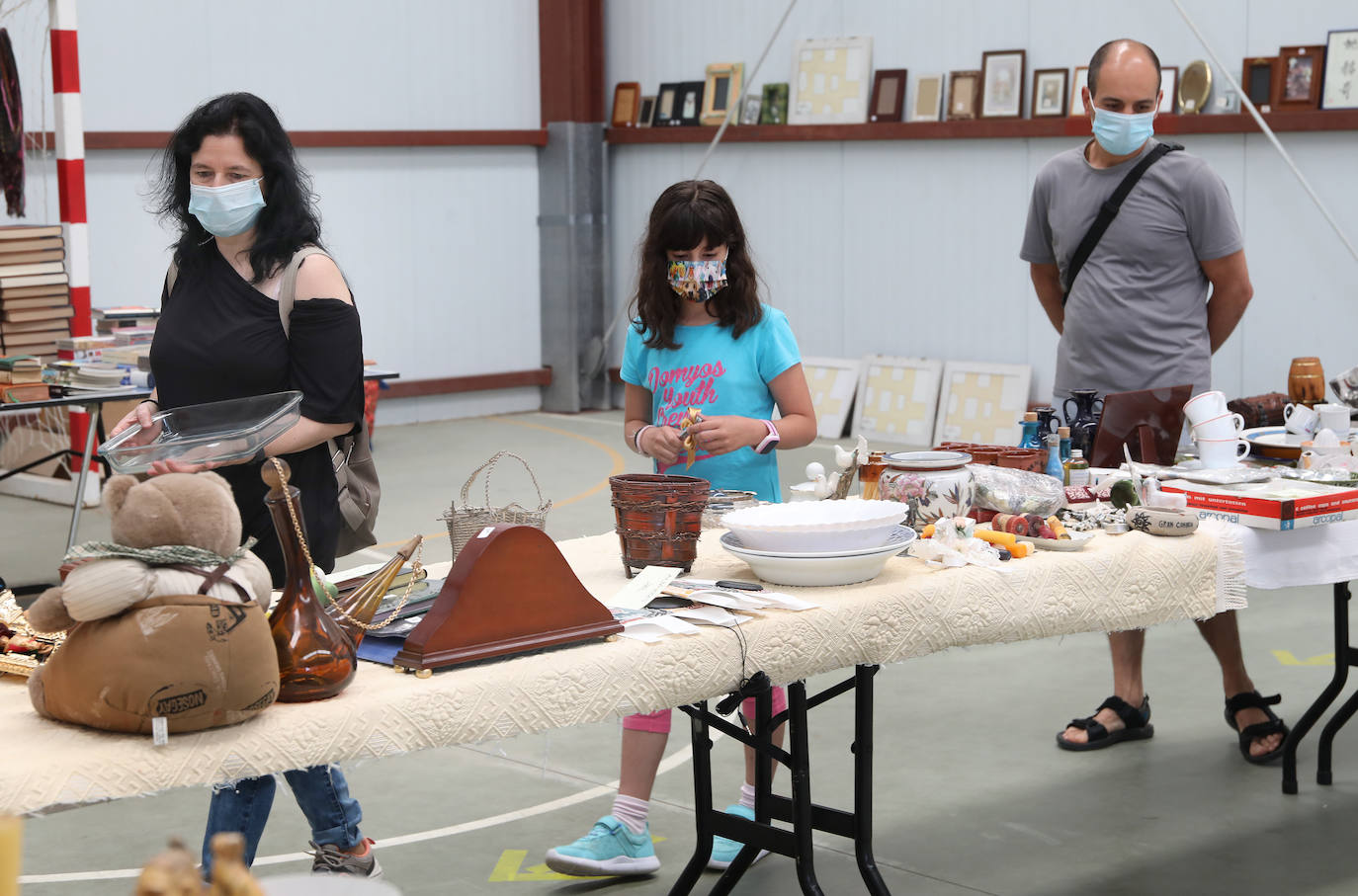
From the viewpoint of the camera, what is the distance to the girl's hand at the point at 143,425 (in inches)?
106

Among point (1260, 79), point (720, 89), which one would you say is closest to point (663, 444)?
point (1260, 79)

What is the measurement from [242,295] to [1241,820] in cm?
250

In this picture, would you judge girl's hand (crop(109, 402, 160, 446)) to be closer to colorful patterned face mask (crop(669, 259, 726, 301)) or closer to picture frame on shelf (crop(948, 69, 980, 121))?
colorful patterned face mask (crop(669, 259, 726, 301))

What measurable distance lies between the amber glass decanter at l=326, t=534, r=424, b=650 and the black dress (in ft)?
1.53

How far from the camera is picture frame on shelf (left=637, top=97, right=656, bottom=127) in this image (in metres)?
11.1

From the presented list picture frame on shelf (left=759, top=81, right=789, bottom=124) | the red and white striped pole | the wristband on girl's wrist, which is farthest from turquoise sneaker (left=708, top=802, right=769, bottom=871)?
picture frame on shelf (left=759, top=81, right=789, bottom=124)

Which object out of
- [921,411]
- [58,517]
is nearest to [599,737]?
[58,517]

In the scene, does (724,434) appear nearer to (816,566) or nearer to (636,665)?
(816,566)

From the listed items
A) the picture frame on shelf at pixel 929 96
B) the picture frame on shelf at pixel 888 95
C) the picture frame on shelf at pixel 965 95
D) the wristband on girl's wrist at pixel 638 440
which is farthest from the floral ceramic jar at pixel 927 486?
the picture frame on shelf at pixel 888 95

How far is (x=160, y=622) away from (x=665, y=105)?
9.58m

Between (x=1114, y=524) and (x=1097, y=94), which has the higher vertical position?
(x=1097, y=94)

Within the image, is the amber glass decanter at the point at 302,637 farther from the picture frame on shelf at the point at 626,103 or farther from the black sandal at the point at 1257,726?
the picture frame on shelf at the point at 626,103

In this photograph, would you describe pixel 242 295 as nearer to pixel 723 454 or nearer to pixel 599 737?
pixel 723 454

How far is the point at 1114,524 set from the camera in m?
2.98
